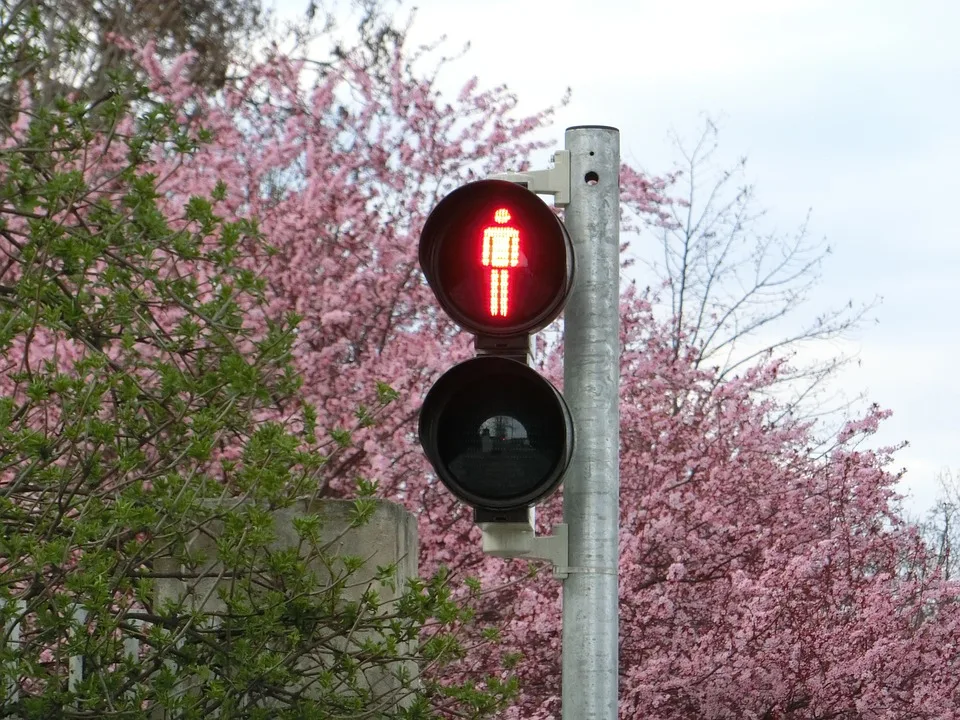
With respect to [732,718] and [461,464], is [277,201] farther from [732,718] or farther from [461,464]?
[461,464]

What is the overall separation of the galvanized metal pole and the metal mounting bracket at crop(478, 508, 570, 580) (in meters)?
0.03

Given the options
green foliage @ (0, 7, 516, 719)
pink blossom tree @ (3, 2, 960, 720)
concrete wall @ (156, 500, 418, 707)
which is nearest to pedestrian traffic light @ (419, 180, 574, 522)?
green foliage @ (0, 7, 516, 719)

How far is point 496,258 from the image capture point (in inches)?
141

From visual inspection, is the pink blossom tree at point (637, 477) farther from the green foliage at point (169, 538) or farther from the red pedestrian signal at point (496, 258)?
the red pedestrian signal at point (496, 258)

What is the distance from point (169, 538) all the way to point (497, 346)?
11.8ft

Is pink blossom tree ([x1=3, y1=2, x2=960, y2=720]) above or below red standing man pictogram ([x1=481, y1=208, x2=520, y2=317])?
above

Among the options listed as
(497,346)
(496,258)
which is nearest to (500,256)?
(496,258)

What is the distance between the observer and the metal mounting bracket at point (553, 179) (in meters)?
3.62

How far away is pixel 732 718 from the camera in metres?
11.4

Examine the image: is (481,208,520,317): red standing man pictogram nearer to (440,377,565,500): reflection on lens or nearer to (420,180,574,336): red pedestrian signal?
(420,180,574,336): red pedestrian signal

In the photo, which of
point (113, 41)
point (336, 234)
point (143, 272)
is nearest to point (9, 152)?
point (143, 272)

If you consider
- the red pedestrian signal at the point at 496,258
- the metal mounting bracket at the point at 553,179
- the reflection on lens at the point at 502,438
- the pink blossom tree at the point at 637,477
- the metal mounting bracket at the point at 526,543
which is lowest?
the metal mounting bracket at the point at 526,543

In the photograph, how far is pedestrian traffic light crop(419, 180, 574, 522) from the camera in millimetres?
3508

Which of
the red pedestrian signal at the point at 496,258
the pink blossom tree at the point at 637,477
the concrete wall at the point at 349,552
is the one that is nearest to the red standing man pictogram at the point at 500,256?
the red pedestrian signal at the point at 496,258
